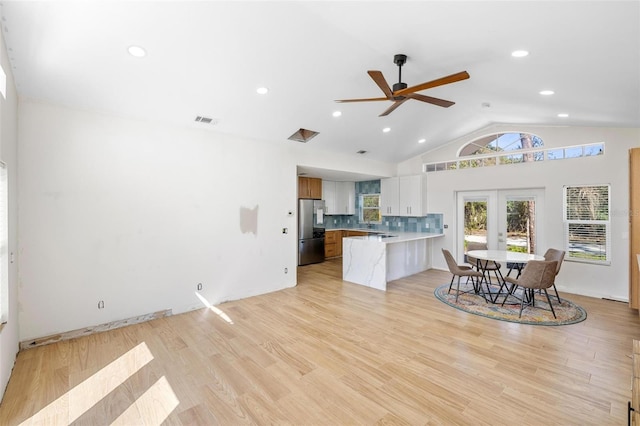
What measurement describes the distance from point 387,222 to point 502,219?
2875mm

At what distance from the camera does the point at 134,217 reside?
3.71 meters

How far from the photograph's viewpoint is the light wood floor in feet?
6.87

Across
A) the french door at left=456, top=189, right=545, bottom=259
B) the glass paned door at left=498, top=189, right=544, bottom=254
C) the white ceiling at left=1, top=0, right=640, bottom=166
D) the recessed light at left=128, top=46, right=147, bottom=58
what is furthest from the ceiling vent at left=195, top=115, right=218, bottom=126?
the glass paned door at left=498, top=189, right=544, bottom=254

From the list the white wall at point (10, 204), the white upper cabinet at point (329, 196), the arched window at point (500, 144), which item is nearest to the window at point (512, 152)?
the arched window at point (500, 144)

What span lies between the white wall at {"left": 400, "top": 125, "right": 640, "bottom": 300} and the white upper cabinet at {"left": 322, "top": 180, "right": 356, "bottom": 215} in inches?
127

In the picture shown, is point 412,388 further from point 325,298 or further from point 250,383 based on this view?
point 325,298

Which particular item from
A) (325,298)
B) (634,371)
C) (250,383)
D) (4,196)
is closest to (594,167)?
(634,371)

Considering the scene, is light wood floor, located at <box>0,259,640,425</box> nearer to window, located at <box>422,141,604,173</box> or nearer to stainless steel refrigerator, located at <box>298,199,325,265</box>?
window, located at <box>422,141,604,173</box>

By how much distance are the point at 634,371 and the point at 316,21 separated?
3.31 m

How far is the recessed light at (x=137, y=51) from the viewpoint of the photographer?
102 inches

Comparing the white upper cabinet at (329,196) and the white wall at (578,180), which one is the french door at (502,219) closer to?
the white wall at (578,180)

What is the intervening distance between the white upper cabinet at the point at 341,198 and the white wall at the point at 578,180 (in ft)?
10.6

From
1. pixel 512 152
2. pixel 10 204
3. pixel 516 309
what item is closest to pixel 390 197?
pixel 512 152

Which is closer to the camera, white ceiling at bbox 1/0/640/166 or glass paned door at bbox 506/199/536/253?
white ceiling at bbox 1/0/640/166
